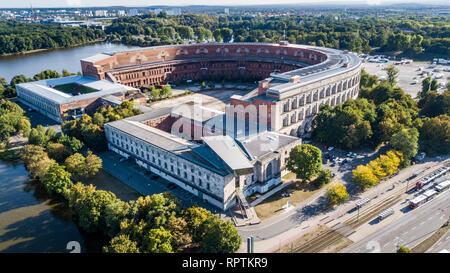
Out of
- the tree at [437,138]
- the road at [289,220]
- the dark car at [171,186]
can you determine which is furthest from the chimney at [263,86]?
the tree at [437,138]

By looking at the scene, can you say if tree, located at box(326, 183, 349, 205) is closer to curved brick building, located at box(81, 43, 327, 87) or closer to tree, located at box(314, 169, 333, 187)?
tree, located at box(314, 169, 333, 187)

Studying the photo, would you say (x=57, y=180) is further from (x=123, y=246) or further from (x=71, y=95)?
(x=71, y=95)

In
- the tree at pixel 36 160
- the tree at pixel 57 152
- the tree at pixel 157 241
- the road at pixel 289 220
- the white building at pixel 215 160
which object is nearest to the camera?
the tree at pixel 157 241

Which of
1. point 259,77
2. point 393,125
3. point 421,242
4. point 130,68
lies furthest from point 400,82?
point 130,68

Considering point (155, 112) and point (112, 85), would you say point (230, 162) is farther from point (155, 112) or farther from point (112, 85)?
point (112, 85)

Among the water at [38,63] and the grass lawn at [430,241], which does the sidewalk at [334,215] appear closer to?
the grass lawn at [430,241]

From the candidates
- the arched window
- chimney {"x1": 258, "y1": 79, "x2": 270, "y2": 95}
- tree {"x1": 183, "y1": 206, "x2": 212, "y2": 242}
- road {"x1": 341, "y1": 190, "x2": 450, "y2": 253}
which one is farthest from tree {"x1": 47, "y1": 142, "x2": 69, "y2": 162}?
road {"x1": 341, "y1": 190, "x2": 450, "y2": 253}

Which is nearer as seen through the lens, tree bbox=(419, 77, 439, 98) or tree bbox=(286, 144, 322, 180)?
tree bbox=(286, 144, 322, 180)
